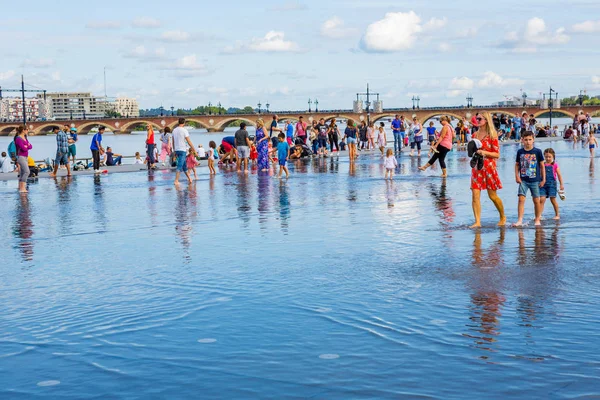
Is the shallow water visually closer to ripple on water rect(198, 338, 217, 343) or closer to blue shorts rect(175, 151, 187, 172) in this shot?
ripple on water rect(198, 338, 217, 343)

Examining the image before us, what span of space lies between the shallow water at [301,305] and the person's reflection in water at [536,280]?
0.03 m

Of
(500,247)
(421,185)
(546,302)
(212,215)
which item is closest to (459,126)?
(421,185)

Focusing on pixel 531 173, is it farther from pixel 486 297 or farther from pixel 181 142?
pixel 181 142

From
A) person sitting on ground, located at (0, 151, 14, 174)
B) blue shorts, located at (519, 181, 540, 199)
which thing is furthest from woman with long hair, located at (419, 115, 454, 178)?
person sitting on ground, located at (0, 151, 14, 174)

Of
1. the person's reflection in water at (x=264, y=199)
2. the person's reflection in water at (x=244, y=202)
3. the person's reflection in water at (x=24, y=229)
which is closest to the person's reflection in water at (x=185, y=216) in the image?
the person's reflection in water at (x=244, y=202)

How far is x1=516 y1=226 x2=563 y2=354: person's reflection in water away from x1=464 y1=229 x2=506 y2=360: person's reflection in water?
0.20 m

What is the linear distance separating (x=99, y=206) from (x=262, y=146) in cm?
1062

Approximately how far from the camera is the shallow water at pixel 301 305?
545 centimetres

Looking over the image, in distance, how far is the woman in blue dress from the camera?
26.9 m

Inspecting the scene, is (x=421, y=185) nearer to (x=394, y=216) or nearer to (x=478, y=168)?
(x=394, y=216)

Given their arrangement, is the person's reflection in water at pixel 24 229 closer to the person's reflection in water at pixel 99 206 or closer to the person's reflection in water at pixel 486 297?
the person's reflection in water at pixel 99 206

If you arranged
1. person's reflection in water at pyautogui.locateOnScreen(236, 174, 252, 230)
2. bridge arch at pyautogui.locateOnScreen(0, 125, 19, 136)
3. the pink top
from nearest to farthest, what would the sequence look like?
1. person's reflection in water at pyautogui.locateOnScreen(236, 174, 252, 230)
2. the pink top
3. bridge arch at pyautogui.locateOnScreen(0, 125, 19, 136)

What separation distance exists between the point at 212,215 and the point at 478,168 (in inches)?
187

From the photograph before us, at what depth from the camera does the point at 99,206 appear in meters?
17.1
